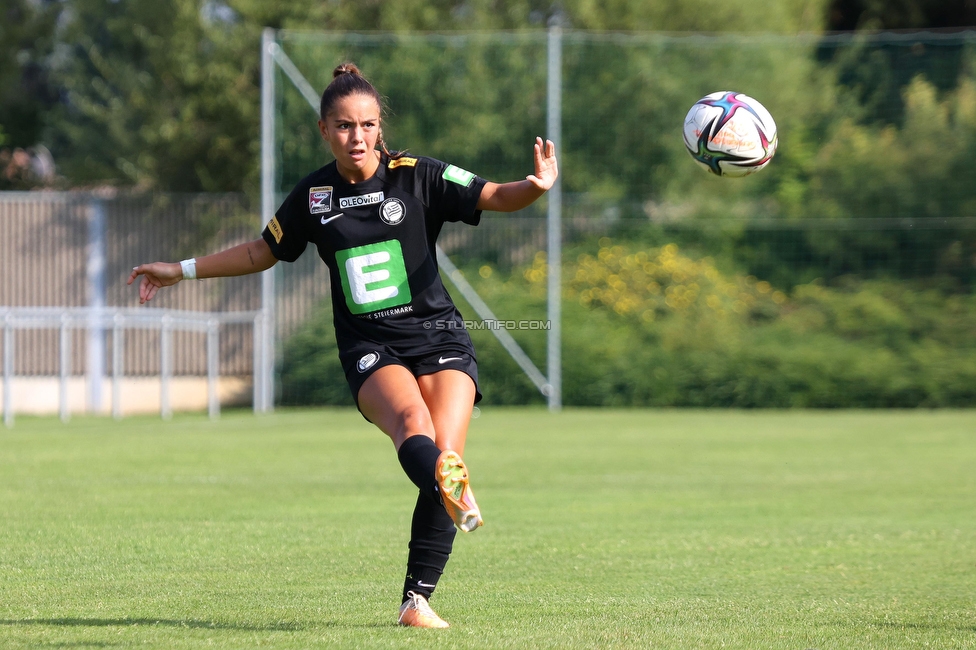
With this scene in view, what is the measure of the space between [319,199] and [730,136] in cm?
207

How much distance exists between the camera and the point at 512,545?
7.04 metres

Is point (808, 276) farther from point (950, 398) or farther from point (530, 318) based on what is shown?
point (530, 318)

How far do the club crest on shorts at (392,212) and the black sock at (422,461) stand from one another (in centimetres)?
94

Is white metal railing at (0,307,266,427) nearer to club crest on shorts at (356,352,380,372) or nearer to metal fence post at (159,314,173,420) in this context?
metal fence post at (159,314,173,420)

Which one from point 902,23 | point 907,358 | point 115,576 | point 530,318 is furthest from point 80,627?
point 902,23

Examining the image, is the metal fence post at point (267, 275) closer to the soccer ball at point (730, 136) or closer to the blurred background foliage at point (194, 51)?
the blurred background foliage at point (194, 51)

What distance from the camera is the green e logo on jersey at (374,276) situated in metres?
4.97

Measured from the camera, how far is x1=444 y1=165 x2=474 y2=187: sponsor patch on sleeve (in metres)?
5.09

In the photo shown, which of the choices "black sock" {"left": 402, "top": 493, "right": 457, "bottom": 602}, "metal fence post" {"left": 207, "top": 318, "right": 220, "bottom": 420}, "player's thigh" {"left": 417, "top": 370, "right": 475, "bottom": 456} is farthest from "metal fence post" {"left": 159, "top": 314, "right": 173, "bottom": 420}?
"black sock" {"left": 402, "top": 493, "right": 457, "bottom": 602}

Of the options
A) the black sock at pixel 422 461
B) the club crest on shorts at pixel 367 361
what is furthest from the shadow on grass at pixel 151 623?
the club crest on shorts at pixel 367 361

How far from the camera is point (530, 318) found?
62.7 ft

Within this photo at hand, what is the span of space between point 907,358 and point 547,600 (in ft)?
49.4

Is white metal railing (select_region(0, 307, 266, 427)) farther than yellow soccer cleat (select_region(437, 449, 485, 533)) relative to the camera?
Yes

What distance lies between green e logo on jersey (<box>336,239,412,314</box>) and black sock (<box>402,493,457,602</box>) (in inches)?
30.1
